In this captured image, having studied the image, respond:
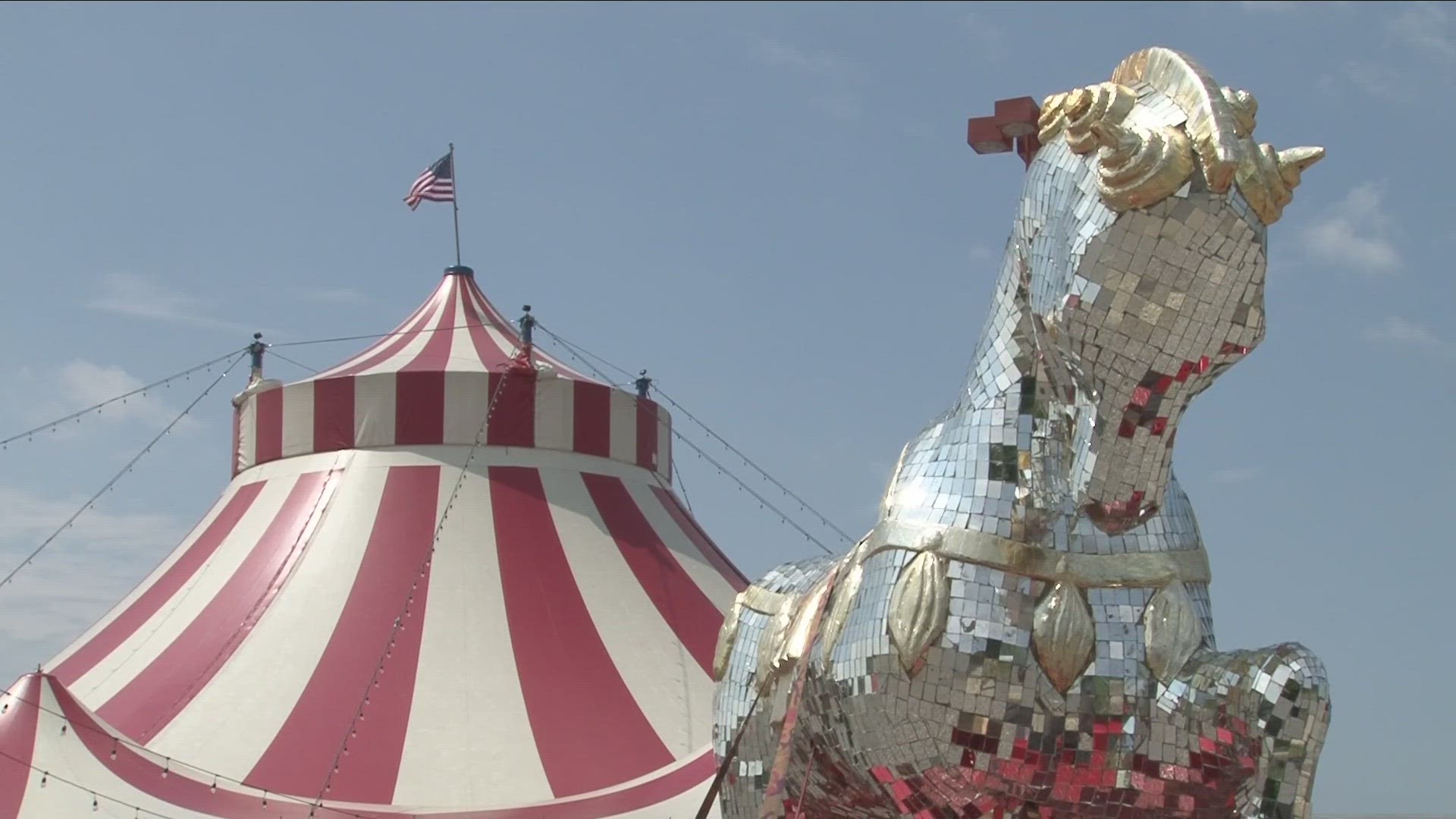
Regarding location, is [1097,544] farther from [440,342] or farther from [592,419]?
[440,342]

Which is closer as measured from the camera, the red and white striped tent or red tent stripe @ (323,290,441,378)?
the red and white striped tent

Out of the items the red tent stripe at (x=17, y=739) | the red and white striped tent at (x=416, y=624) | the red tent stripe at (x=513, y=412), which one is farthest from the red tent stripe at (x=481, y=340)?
the red tent stripe at (x=17, y=739)

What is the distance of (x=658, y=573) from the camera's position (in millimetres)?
8812

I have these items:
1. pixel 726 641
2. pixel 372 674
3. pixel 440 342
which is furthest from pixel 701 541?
pixel 726 641

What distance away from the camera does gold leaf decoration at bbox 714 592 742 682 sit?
4.03 metres

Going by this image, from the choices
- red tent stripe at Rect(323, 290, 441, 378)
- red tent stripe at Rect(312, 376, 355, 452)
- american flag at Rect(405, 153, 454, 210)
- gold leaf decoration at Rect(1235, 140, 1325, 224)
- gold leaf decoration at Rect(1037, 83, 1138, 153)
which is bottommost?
gold leaf decoration at Rect(1235, 140, 1325, 224)

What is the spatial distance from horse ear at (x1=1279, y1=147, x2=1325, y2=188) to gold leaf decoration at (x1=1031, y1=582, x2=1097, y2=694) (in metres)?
0.80

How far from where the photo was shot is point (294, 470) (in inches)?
360

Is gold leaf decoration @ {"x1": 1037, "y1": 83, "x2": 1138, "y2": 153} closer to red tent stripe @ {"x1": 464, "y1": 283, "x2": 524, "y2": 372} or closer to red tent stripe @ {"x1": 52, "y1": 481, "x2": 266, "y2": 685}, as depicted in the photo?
red tent stripe @ {"x1": 464, "y1": 283, "x2": 524, "y2": 372}

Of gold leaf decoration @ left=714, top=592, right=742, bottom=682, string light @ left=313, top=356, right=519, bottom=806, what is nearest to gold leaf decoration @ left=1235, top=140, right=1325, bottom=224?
gold leaf decoration @ left=714, top=592, right=742, bottom=682

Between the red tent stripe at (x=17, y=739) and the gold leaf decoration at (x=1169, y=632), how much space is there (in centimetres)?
486

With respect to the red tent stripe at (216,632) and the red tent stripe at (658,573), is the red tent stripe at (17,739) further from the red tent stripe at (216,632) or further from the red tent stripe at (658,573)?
the red tent stripe at (658,573)

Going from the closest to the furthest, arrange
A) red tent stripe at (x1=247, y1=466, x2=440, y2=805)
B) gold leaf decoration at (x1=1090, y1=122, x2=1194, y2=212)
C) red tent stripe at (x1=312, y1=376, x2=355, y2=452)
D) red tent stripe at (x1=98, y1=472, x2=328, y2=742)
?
gold leaf decoration at (x1=1090, y1=122, x2=1194, y2=212), red tent stripe at (x1=247, y1=466, x2=440, y2=805), red tent stripe at (x1=98, y1=472, x2=328, y2=742), red tent stripe at (x1=312, y1=376, x2=355, y2=452)

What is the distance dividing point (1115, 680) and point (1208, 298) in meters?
0.67
